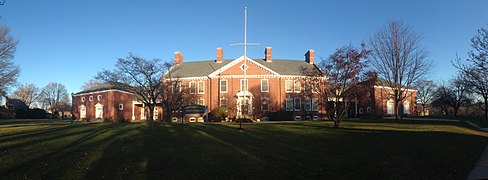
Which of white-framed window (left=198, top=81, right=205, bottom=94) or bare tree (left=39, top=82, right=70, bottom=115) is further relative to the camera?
bare tree (left=39, top=82, right=70, bottom=115)

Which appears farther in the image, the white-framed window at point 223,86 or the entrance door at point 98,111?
the entrance door at point 98,111

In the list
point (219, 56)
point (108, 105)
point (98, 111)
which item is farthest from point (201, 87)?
point (98, 111)

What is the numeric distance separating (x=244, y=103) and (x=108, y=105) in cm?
2328

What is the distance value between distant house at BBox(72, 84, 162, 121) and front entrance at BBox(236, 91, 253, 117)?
14.1 m

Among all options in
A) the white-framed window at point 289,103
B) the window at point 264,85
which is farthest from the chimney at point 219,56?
the white-framed window at point 289,103

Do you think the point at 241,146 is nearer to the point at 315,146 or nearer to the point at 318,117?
the point at 315,146

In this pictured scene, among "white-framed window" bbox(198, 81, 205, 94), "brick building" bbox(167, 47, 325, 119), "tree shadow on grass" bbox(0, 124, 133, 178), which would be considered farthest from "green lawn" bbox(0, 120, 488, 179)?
"white-framed window" bbox(198, 81, 205, 94)

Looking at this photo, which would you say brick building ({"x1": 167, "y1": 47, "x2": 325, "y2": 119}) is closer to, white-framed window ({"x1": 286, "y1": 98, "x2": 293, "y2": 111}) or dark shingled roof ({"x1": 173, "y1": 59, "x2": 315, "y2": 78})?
white-framed window ({"x1": 286, "y1": 98, "x2": 293, "y2": 111})

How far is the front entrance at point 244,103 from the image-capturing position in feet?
121

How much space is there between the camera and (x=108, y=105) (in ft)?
161

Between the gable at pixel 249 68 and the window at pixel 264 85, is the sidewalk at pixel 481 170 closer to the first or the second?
the window at pixel 264 85

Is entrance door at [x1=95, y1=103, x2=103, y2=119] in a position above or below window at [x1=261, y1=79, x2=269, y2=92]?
below

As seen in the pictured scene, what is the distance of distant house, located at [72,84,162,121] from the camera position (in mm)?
48875

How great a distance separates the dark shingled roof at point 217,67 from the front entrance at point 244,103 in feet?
18.8
